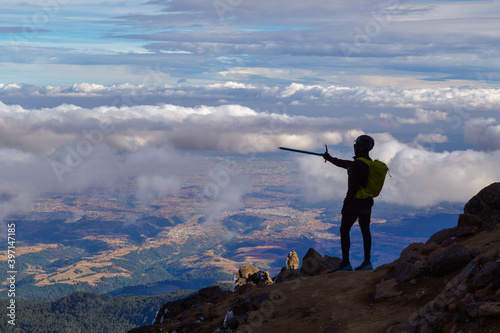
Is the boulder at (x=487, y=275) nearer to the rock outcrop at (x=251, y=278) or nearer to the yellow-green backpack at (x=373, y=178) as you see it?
the yellow-green backpack at (x=373, y=178)

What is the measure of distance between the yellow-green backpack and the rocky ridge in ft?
9.46

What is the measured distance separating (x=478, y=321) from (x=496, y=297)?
1.00 m

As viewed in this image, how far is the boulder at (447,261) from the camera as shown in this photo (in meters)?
15.7

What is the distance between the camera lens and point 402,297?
15.2 metres

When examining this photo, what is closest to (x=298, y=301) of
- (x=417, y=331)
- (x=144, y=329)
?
(x=417, y=331)

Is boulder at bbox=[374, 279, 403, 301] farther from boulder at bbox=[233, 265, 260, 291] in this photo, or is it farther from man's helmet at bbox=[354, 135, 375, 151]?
boulder at bbox=[233, 265, 260, 291]

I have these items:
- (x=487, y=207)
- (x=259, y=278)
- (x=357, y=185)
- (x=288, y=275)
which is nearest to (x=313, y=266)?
(x=288, y=275)

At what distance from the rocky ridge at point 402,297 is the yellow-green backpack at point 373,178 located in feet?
9.46

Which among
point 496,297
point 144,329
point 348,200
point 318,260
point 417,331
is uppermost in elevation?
point 348,200

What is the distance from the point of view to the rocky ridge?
39.6ft

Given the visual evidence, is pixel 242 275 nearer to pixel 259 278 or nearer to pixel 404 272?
pixel 259 278

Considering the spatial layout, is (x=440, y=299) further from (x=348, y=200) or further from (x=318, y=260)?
(x=318, y=260)

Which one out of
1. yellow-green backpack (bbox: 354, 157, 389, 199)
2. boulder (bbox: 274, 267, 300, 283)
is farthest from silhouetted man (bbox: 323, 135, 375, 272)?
boulder (bbox: 274, 267, 300, 283)

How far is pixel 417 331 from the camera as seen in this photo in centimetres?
1209
